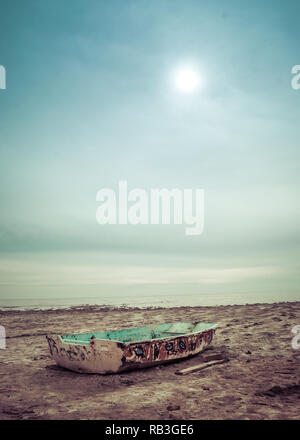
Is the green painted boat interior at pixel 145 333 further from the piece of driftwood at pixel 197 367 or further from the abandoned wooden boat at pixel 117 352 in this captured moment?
the piece of driftwood at pixel 197 367

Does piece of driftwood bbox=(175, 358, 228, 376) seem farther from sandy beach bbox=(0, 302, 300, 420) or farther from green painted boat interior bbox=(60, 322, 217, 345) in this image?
green painted boat interior bbox=(60, 322, 217, 345)

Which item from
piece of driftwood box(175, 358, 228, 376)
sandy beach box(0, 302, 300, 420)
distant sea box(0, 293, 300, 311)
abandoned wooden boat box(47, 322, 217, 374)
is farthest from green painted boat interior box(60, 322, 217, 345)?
distant sea box(0, 293, 300, 311)

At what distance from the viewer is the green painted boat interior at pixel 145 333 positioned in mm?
10232

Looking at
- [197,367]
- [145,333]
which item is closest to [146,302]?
[145,333]

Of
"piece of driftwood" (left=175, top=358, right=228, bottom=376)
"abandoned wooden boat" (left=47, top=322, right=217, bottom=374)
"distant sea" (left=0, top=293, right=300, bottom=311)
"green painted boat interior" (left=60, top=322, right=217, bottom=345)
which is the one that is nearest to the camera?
"abandoned wooden boat" (left=47, top=322, right=217, bottom=374)

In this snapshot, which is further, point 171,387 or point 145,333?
point 145,333

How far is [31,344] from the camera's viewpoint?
42.4 ft

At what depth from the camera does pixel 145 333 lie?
11414mm

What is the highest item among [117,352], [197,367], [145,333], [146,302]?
[117,352]

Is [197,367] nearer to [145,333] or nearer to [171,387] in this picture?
[171,387]

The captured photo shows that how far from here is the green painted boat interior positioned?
33.6ft
